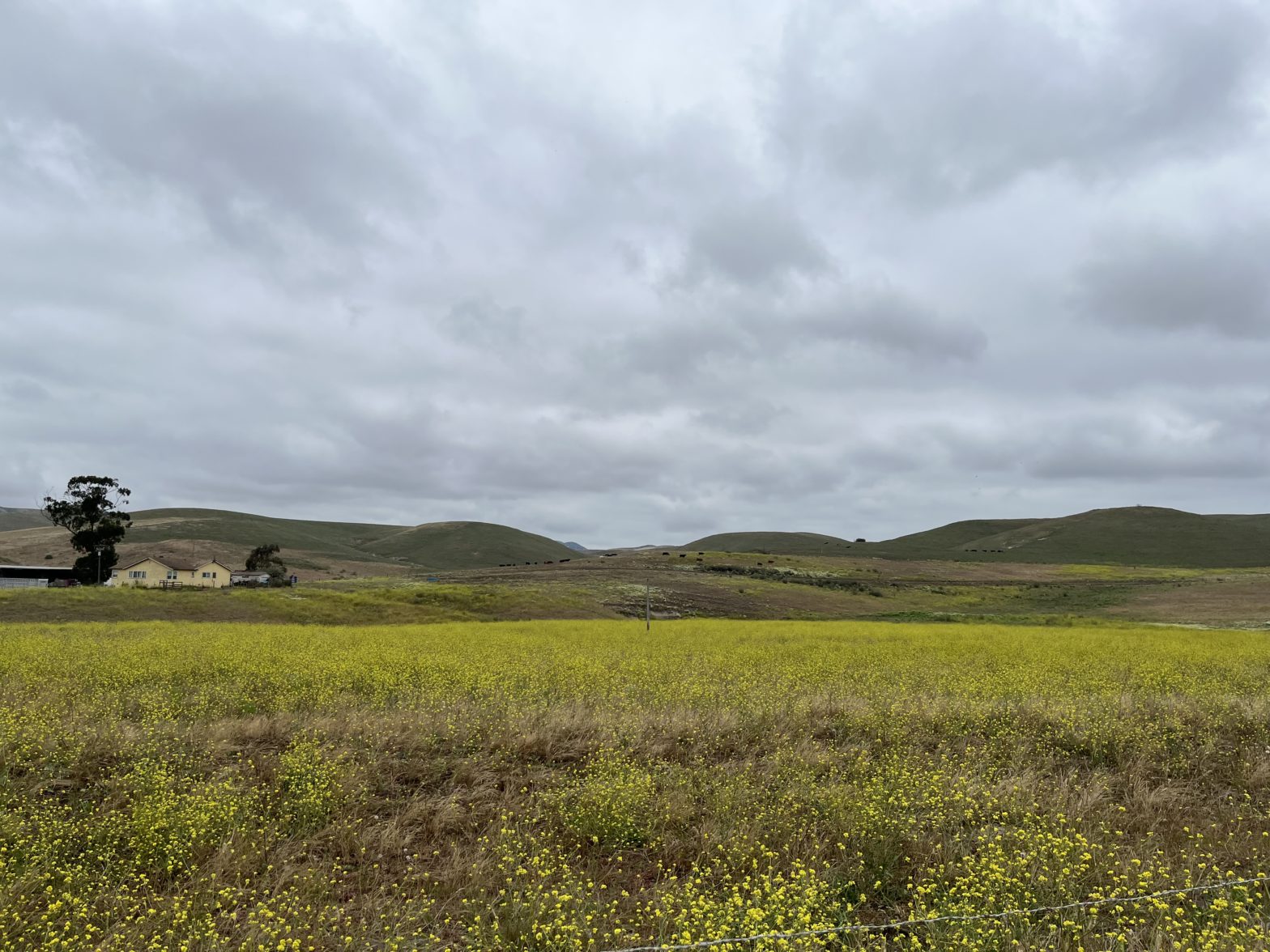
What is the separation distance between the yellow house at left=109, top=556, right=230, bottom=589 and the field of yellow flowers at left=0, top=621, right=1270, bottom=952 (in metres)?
95.5

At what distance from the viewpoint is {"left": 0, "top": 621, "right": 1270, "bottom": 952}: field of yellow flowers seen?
5.89 meters

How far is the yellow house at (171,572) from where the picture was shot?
92.9m

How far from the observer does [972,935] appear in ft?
18.5

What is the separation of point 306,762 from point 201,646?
13.7 m

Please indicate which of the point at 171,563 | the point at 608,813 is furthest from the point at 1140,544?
the point at 171,563

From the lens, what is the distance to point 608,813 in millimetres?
7738

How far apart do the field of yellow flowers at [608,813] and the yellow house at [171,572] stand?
9549 cm

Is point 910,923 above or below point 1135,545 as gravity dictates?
below

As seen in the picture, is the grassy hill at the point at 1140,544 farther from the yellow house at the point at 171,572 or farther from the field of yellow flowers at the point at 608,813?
the field of yellow flowers at the point at 608,813

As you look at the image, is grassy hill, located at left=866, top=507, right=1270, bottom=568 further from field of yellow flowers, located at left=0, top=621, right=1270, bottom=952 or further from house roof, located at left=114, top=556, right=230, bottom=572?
field of yellow flowers, located at left=0, top=621, right=1270, bottom=952

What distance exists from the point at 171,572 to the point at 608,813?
111134mm

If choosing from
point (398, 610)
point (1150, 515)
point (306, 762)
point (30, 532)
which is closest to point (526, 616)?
point (398, 610)

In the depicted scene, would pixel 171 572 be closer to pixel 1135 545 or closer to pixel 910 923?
pixel 910 923

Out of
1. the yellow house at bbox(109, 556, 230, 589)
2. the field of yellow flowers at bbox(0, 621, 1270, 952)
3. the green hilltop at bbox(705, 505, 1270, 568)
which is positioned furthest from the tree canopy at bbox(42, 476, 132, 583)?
the green hilltop at bbox(705, 505, 1270, 568)
